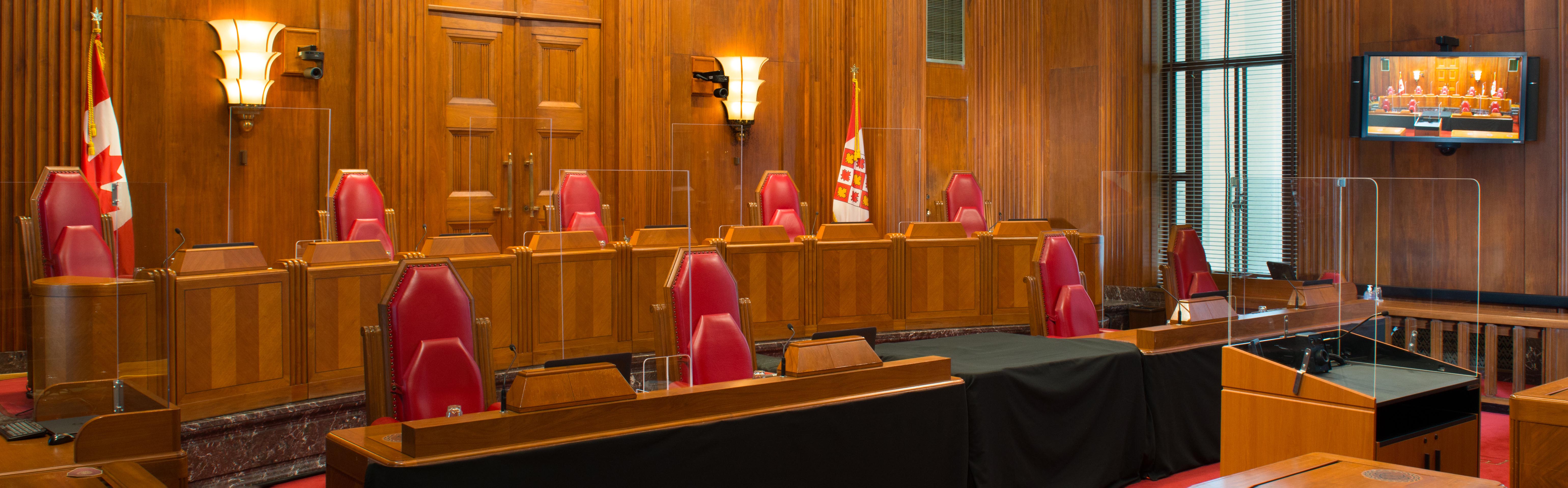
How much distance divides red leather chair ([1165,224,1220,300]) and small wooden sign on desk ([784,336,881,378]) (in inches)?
80.6

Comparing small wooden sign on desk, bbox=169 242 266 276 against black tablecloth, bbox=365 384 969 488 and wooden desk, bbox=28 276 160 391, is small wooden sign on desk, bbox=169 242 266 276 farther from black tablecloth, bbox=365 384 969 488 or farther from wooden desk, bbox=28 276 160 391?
black tablecloth, bbox=365 384 969 488

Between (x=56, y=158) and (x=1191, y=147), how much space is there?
28.2 feet

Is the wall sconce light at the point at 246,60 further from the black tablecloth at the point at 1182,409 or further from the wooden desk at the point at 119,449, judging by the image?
the black tablecloth at the point at 1182,409

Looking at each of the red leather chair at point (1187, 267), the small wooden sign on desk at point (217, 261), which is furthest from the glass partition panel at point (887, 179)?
the small wooden sign on desk at point (217, 261)

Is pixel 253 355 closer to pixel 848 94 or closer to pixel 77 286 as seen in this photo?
pixel 77 286

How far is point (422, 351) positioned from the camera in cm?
351

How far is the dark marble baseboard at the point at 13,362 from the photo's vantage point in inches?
115

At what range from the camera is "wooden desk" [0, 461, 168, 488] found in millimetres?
2305

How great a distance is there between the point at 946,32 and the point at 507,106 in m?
4.33

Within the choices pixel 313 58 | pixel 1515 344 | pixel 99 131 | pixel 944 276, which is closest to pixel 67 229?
pixel 99 131

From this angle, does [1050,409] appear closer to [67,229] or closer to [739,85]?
[67,229]

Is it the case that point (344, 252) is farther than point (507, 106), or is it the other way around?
point (507, 106)

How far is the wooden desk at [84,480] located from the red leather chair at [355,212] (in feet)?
12.7

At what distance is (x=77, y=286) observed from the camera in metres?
3.21
